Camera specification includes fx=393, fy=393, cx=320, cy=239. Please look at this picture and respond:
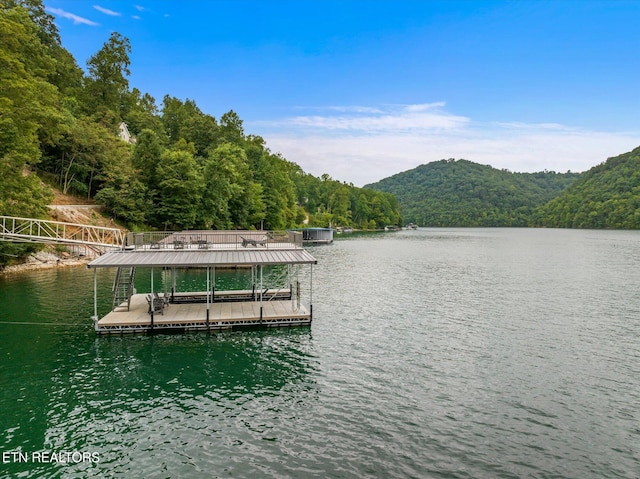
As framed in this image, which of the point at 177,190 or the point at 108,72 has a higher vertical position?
the point at 108,72

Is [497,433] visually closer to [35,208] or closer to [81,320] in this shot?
[81,320]

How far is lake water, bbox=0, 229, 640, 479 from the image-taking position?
12586 mm

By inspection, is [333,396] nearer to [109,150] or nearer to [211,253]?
[211,253]

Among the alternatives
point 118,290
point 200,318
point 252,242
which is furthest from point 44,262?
point 252,242

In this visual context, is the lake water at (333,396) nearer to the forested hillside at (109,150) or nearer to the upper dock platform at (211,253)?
the upper dock platform at (211,253)

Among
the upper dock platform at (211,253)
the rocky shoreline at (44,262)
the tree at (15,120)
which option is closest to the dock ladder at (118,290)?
the upper dock platform at (211,253)

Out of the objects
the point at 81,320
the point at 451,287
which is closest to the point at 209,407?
the point at 81,320

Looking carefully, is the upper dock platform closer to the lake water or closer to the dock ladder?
the dock ladder

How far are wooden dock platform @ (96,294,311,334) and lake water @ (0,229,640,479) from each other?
0.83 metres

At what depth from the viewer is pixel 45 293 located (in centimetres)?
3388

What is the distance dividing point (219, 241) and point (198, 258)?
5869 millimetres

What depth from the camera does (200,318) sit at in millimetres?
25750

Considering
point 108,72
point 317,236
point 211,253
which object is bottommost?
point 317,236

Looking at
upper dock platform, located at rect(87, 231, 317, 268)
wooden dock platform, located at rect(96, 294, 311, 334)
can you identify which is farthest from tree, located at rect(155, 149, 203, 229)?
wooden dock platform, located at rect(96, 294, 311, 334)
